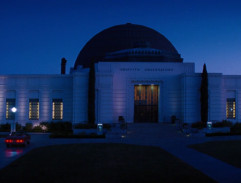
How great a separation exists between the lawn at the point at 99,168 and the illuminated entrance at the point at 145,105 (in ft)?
60.5

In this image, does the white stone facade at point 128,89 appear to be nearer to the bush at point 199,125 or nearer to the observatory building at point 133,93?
the observatory building at point 133,93

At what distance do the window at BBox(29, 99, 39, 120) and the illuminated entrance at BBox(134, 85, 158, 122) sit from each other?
40.0 ft

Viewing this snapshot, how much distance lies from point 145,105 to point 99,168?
23.6m

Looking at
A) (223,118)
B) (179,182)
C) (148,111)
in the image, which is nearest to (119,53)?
(148,111)

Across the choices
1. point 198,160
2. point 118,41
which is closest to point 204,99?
point 198,160

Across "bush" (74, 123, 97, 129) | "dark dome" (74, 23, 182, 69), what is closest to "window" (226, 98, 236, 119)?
"dark dome" (74, 23, 182, 69)

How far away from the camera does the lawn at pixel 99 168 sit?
11.1 meters

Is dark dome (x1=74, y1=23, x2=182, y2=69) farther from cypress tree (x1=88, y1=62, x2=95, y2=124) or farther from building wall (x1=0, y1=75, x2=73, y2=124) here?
cypress tree (x1=88, y1=62, x2=95, y2=124)

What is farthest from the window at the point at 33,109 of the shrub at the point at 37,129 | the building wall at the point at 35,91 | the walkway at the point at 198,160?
the walkway at the point at 198,160

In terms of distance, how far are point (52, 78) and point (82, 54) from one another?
14.0m

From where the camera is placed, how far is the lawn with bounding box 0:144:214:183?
36.4 ft

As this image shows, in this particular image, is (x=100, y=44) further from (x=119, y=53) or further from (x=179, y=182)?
(x=179, y=182)

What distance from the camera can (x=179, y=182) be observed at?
1062cm

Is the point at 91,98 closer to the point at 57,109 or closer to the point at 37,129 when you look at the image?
the point at 57,109
